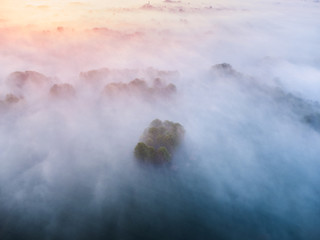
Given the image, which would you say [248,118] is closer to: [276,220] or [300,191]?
[300,191]

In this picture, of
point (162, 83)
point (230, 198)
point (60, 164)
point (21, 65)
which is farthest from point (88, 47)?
point (230, 198)

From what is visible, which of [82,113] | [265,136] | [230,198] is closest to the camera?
[230,198]

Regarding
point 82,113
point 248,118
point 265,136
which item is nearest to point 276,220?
point 265,136

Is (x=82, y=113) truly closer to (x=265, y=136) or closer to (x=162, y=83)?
(x=162, y=83)

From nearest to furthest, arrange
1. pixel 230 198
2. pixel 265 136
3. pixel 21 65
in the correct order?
pixel 230 198
pixel 265 136
pixel 21 65

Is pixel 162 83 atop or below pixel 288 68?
atop

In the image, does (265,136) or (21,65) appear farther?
(21,65)
